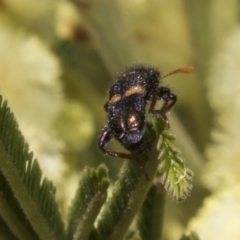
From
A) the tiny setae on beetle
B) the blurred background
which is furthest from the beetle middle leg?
the blurred background

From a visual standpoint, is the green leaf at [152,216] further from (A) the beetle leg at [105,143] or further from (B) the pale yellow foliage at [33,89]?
(B) the pale yellow foliage at [33,89]

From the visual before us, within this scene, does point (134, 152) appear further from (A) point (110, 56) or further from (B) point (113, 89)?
(A) point (110, 56)

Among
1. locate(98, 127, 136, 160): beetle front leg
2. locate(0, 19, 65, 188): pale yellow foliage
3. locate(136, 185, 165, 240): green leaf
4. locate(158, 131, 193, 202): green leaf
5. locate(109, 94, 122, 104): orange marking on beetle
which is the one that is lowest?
locate(158, 131, 193, 202): green leaf

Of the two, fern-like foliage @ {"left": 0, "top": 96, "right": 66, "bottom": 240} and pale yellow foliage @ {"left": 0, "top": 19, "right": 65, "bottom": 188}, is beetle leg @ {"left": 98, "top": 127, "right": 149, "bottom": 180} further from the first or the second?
pale yellow foliage @ {"left": 0, "top": 19, "right": 65, "bottom": 188}

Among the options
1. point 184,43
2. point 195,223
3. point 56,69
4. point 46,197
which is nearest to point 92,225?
point 46,197

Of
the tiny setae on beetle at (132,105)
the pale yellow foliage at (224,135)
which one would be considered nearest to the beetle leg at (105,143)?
the tiny setae on beetle at (132,105)

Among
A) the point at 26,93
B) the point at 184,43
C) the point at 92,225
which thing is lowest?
the point at 92,225
